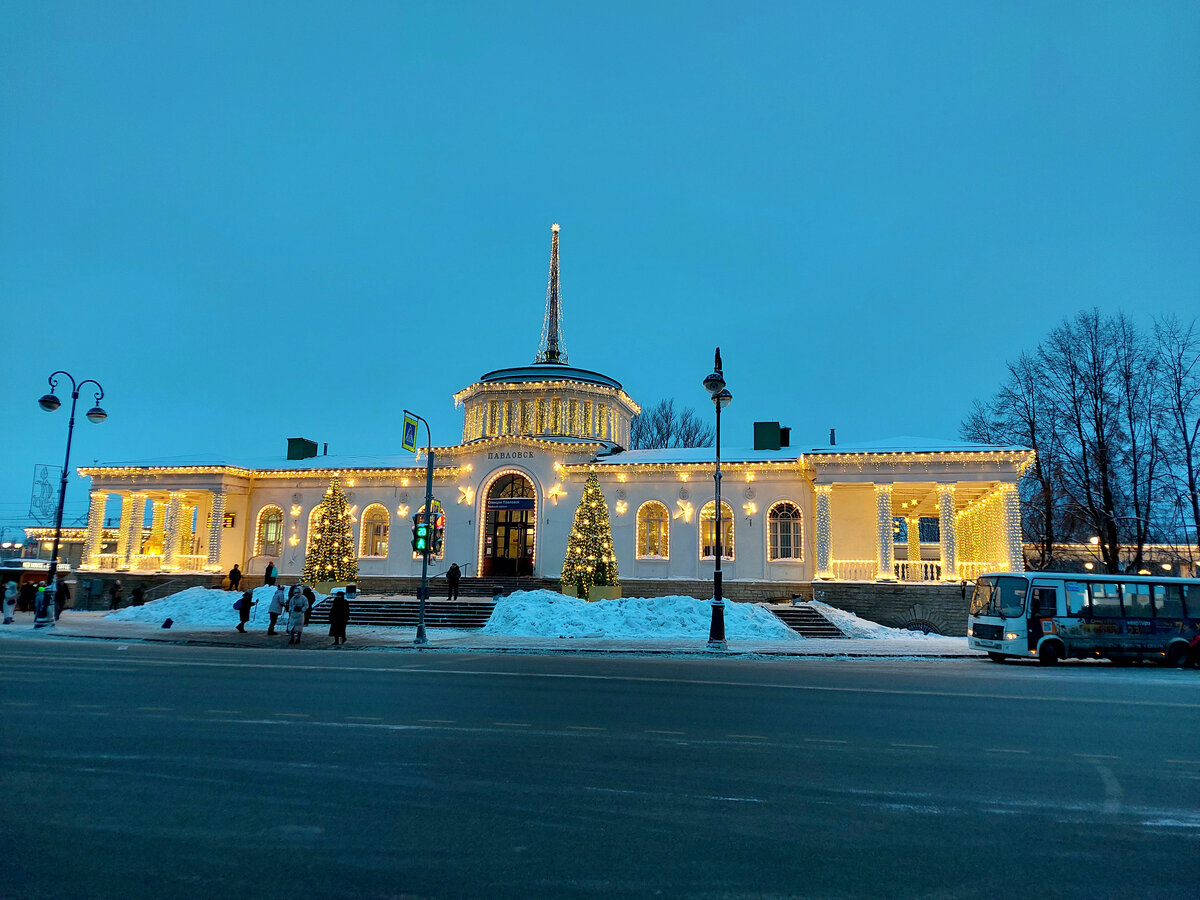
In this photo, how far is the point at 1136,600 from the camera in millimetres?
20531

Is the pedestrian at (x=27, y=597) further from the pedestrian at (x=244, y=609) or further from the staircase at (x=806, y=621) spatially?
the staircase at (x=806, y=621)

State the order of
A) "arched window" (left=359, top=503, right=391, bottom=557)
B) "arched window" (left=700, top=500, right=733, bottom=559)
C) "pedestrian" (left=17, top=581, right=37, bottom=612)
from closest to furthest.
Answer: "arched window" (left=700, top=500, right=733, bottom=559), "pedestrian" (left=17, top=581, right=37, bottom=612), "arched window" (left=359, top=503, right=391, bottom=557)

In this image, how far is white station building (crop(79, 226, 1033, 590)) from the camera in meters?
31.1

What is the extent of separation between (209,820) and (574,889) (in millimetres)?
2800

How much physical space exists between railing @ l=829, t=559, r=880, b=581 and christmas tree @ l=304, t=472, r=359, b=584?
68.7ft

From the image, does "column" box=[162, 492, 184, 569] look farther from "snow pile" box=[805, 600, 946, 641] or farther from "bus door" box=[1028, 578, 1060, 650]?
→ "bus door" box=[1028, 578, 1060, 650]

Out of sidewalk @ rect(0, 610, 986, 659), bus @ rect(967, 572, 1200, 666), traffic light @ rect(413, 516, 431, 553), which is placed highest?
traffic light @ rect(413, 516, 431, 553)

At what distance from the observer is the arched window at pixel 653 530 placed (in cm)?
3459

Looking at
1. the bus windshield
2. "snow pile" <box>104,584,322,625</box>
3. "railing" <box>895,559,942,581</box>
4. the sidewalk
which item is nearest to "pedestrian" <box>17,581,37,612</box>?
"snow pile" <box>104,584,322,625</box>

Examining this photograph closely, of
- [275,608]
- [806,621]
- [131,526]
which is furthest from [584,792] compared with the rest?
[131,526]

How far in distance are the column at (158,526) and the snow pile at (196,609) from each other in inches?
382

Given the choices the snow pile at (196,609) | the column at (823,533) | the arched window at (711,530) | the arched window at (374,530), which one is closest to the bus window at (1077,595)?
the column at (823,533)

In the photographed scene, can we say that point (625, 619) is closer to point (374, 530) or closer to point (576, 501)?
point (576, 501)

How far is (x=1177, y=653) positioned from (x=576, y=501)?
2234 centimetres
